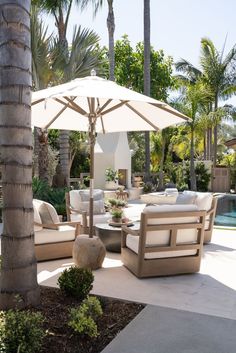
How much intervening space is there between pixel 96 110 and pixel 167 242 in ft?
8.16

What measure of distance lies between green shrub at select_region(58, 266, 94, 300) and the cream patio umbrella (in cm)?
162

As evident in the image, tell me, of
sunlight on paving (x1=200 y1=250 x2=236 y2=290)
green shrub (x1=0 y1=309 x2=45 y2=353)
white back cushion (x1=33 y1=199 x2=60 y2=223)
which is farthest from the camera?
white back cushion (x1=33 y1=199 x2=60 y2=223)

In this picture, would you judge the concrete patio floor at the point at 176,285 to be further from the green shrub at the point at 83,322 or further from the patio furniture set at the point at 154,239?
the green shrub at the point at 83,322

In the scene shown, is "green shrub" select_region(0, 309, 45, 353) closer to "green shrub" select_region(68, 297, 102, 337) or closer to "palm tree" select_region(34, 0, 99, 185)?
"green shrub" select_region(68, 297, 102, 337)

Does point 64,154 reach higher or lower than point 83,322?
higher

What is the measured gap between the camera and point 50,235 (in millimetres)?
6148

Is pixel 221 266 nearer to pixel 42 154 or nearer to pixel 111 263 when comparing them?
pixel 111 263

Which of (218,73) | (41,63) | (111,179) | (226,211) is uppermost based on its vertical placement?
(218,73)

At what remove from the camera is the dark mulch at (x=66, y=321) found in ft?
10.3

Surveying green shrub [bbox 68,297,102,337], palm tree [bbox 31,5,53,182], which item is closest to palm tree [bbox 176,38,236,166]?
palm tree [bbox 31,5,53,182]

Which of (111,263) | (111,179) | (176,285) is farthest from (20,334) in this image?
(111,179)

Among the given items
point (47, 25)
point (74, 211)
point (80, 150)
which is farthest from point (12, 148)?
point (80, 150)

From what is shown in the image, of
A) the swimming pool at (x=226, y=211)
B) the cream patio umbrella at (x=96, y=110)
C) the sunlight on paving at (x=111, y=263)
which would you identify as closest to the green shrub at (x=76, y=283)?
the cream patio umbrella at (x=96, y=110)

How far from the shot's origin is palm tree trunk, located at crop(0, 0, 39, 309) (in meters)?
3.29
